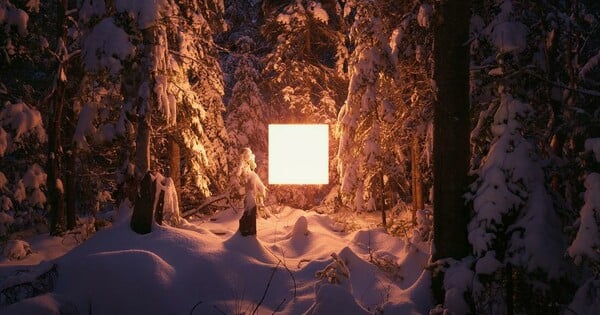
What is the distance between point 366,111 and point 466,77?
19.7ft

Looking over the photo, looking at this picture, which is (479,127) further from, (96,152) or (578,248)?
(96,152)

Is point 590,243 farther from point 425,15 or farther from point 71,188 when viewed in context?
point 71,188

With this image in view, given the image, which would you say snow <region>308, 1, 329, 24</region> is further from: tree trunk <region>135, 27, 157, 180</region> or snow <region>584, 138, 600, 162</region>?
snow <region>584, 138, 600, 162</region>

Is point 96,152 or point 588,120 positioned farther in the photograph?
point 96,152

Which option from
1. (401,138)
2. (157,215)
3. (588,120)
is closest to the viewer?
(588,120)

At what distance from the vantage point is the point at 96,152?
13016mm

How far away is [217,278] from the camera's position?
260 inches

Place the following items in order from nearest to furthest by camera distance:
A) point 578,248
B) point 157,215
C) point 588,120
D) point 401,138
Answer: point 578,248
point 588,120
point 157,215
point 401,138

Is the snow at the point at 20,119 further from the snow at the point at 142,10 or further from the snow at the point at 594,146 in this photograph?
the snow at the point at 594,146

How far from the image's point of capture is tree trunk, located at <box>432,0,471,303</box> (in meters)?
6.25

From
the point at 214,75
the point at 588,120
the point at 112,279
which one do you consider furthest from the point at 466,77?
the point at 214,75

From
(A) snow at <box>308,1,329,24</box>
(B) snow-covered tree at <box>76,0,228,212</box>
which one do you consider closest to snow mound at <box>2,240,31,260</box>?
(B) snow-covered tree at <box>76,0,228,212</box>

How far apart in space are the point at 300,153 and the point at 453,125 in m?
7.98

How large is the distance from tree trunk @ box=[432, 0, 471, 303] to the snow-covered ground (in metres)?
0.88
